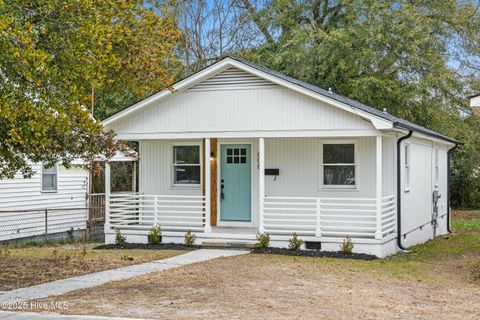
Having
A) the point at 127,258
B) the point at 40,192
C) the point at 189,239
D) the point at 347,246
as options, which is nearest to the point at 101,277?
the point at 127,258

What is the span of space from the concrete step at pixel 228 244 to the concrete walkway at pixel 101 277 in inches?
21.3

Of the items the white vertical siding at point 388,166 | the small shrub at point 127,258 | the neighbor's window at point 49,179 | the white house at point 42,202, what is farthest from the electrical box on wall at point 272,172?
the neighbor's window at point 49,179

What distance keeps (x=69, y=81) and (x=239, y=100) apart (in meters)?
6.81

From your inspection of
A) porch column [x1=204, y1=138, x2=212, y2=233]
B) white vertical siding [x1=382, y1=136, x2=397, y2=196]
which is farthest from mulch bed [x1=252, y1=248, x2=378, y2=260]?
white vertical siding [x1=382, y1=136, x2=397, y2=196]

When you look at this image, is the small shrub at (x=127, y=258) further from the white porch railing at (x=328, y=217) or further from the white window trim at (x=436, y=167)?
the white window trim at (x=436, y=167)

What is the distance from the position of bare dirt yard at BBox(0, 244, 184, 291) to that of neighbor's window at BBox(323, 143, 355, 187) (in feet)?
13.8

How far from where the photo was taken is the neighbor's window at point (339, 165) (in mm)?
16266

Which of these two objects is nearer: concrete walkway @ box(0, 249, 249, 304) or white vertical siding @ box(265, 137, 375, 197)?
concrete walkway @ box(0, 249, 249, 304)

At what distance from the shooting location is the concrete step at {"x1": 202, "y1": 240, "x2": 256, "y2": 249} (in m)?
15.4

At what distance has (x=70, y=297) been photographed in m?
9.09

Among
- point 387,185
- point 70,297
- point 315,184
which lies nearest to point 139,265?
point 70,297

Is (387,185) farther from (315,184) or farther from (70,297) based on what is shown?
(70,297)

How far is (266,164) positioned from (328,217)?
214cm

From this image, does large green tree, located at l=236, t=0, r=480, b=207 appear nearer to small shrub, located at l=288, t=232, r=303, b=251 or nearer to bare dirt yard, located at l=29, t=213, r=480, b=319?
small shrub, located at l=288, t=232, r=303, b=251
